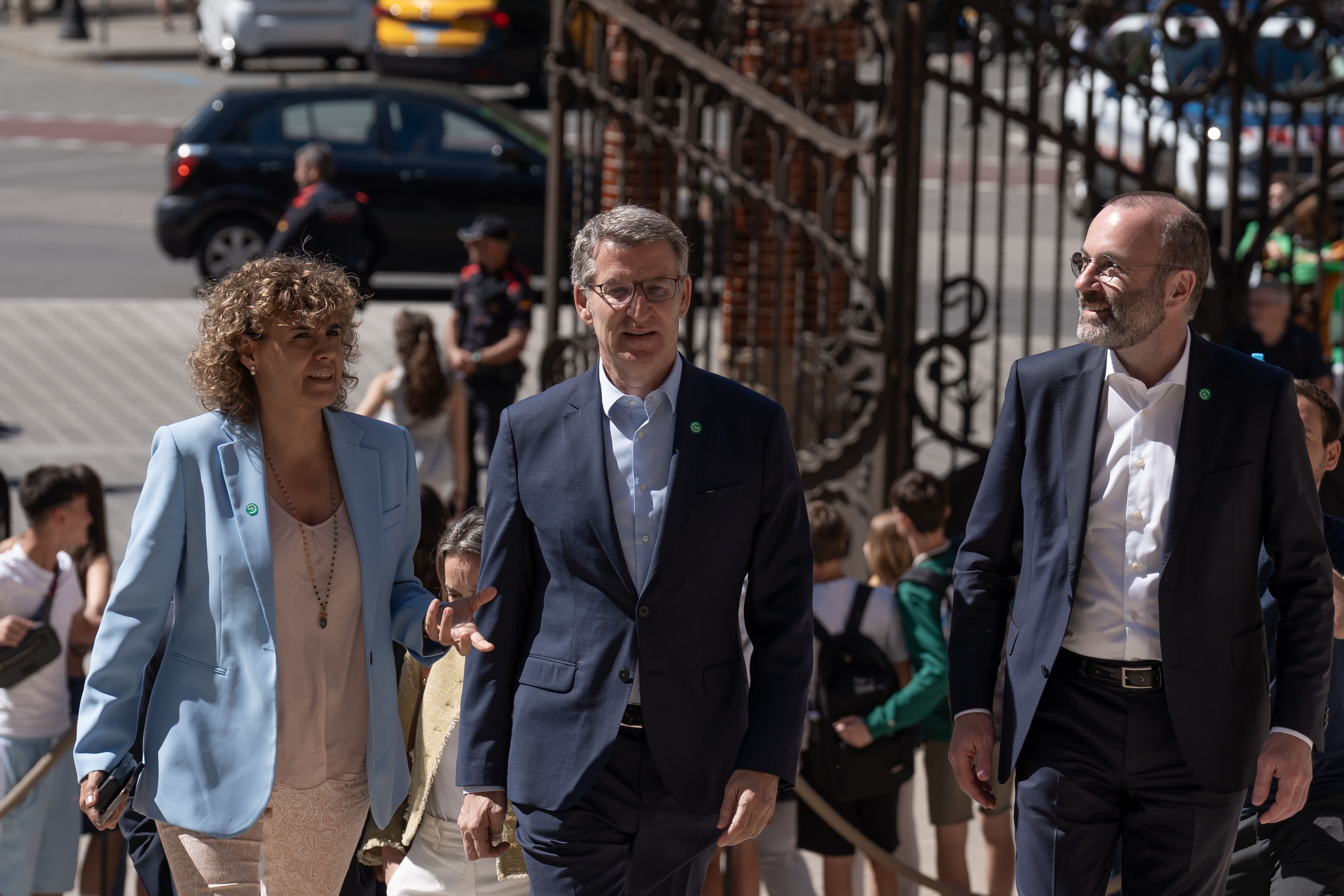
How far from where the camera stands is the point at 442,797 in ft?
13.3

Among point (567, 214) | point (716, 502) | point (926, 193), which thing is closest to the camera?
point (716, 502)

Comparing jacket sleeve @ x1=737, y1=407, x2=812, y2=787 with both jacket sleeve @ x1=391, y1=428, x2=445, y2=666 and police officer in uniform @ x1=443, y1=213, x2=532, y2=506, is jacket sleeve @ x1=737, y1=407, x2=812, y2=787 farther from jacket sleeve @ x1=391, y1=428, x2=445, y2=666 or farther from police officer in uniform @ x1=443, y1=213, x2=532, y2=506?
police officer in uniform @ x1=443, y1=213, x2=532, y2=506

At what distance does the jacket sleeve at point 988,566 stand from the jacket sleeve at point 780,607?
1.26 ft

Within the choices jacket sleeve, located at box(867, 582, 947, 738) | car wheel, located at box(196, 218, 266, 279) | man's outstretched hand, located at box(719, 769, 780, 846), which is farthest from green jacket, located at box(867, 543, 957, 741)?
car wheel, located at box(196, 218, 266, 279)

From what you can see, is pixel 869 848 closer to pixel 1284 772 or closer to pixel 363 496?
pixel 1284 772

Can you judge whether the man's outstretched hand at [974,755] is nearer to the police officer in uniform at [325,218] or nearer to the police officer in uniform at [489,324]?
the police officer in uniform at [489,324]

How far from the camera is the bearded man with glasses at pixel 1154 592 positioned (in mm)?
3391

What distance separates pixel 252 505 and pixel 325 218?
697cm

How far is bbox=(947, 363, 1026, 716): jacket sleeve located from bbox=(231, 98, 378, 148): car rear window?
10.8m

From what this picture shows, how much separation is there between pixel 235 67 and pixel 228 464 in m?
23.3

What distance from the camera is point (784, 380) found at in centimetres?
857

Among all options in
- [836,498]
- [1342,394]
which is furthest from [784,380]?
[1342,394]

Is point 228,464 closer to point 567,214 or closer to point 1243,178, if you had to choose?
point 567,214


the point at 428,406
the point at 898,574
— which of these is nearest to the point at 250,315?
the point at 898,574
